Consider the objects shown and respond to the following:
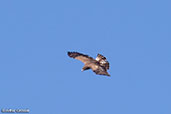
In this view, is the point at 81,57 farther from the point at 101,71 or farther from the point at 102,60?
the point at 101,71

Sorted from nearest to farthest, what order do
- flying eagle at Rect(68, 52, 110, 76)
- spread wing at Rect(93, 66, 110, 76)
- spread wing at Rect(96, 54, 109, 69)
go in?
1. spread wing at Rect(93, 66, 110, 76)
2. flying eagle at Rect(68, 52, 110, 76)
3. spread wing at Rect(96, 54, 109, 69)

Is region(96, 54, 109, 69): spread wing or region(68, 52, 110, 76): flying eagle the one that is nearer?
region(68, 52, 110, 76): flying eagle

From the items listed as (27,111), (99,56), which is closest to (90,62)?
(99,56)

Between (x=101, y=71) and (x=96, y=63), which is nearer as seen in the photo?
(x=101, y=71)

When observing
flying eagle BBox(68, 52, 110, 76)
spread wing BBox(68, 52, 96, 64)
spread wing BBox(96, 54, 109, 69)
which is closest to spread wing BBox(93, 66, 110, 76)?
flying eagle BBox(68, 52, 110, 76)

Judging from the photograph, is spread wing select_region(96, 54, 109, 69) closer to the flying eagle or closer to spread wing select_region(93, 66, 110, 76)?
the flying eagle

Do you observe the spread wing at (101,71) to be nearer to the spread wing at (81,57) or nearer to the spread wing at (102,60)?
the spread wing at (102,60)

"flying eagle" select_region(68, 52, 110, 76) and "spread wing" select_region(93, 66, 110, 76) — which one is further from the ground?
"flying eagle" select_region(68, 52, 110, 76)

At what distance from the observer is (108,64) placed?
95.4 meters

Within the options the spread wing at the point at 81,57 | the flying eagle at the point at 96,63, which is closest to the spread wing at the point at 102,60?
the flying eagle at the point at 96,63

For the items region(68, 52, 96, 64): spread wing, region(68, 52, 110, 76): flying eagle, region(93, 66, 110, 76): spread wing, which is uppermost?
region(68, 52, 96, 64): spread wing

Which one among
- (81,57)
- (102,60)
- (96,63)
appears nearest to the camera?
(96,63)

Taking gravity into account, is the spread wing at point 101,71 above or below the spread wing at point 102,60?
below

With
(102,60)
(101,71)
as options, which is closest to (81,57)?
(102,60)
